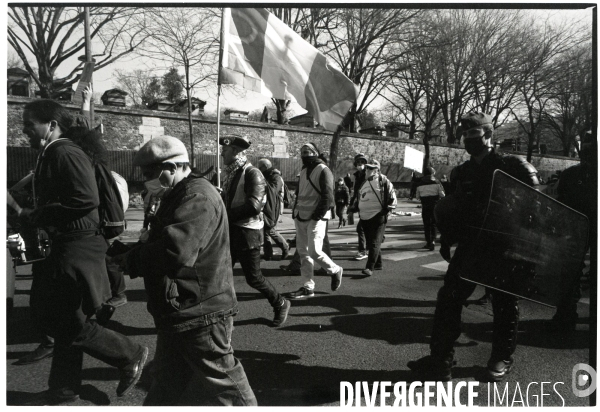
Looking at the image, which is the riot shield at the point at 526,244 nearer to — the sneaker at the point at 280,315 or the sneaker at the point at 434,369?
the sneaker at the point at 434,369

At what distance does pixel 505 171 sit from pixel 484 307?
2.26m

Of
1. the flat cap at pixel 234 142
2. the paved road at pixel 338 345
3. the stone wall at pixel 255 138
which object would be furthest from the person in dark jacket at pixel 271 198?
the stone wall at pixel 255 138

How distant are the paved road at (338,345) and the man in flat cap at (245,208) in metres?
0.30

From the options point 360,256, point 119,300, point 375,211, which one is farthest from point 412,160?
point 119,300

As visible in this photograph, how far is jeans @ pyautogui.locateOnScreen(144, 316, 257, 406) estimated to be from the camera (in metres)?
2.09

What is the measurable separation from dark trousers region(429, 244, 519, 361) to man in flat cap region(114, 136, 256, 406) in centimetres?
136

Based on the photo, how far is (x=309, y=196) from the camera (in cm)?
487

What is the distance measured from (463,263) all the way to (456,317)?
→ 41 centimetres

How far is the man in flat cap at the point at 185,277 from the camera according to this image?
1.97 m

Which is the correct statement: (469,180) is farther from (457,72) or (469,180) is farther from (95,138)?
(457,72)

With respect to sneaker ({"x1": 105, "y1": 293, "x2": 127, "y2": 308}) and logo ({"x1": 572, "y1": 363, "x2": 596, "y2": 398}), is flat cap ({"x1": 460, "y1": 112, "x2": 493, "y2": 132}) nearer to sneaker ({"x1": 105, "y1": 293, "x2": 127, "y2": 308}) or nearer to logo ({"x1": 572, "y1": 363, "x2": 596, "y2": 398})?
logo ({"x1": 572, "y1": 363, "x2": 596, "y2": 398})

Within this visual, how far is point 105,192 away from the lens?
3.49 m

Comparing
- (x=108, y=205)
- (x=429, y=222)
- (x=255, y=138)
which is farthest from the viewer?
(x=255, y=138)

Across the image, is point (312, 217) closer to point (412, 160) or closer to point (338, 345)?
point (338, 345)
